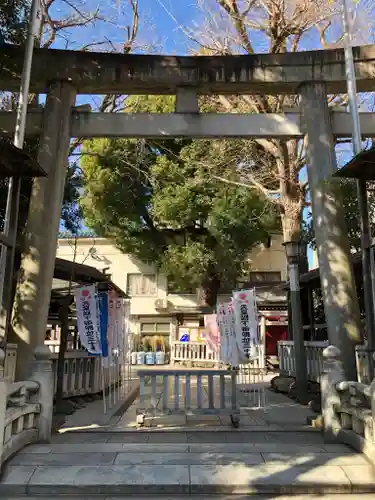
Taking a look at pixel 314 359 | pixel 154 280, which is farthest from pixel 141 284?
pixel 314 359

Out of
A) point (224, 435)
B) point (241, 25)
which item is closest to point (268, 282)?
point (241, 25)

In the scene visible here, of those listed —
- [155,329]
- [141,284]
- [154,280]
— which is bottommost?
[155,329]

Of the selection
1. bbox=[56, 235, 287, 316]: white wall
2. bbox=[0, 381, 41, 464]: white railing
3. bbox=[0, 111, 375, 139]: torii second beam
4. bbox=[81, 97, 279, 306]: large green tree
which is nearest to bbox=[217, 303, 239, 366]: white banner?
bbox=[0, 111, 375, 139]: torii second beam

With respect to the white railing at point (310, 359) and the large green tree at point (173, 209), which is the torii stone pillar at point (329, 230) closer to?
the white railing at point (310, 359)

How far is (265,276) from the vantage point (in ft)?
85.9

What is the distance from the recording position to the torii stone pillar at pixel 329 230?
7309 mm

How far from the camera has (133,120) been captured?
27.8ft

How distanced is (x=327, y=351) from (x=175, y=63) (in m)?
5.98

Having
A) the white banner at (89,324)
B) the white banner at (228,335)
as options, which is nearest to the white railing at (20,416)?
the white banner at (89,324)

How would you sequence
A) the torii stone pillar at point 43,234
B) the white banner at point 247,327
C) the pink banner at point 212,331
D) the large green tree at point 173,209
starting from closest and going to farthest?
the torii stone pillar at point 43,234 < the white banner at point 247,327 < the pink banner at point 212,331 < the large green tree at point 173,209

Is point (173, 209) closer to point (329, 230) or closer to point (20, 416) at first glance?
point (329, 230)

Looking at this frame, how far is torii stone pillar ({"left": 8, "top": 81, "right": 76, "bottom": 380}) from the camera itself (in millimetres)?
7270

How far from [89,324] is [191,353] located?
48.2 ft

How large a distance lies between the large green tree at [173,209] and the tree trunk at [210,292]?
0.05 meters
